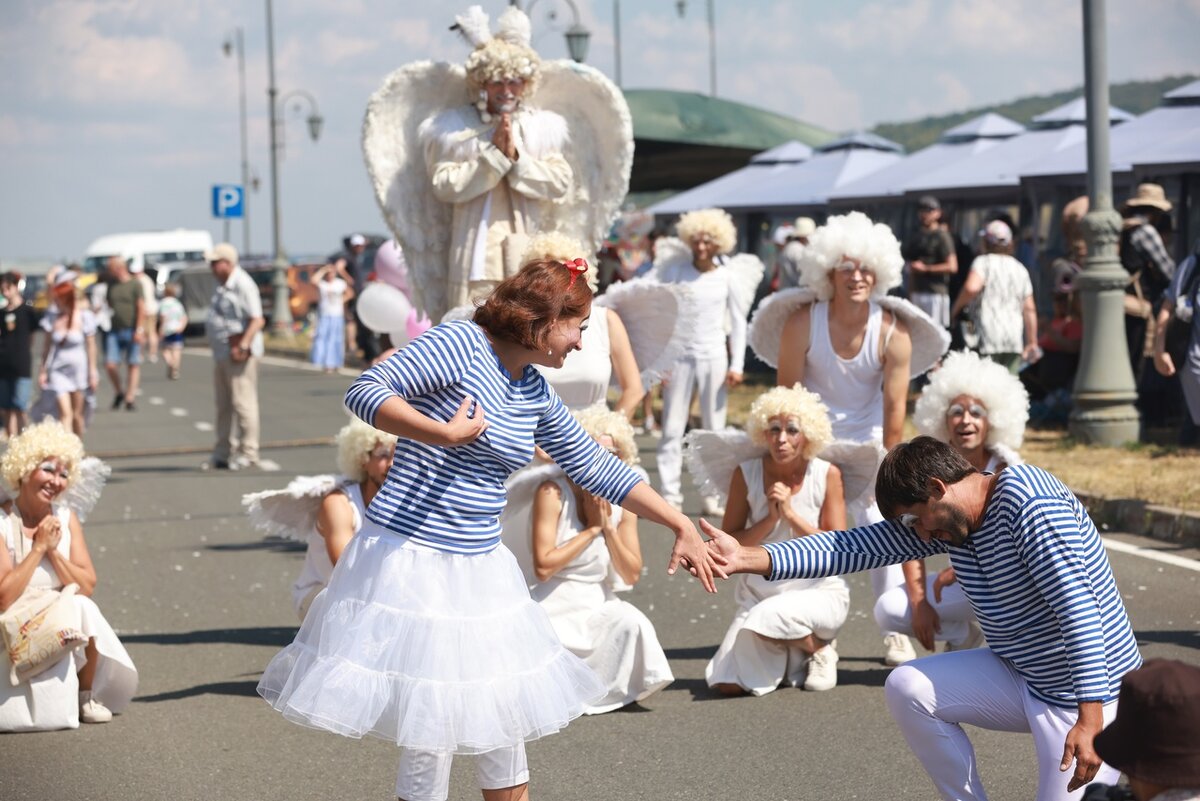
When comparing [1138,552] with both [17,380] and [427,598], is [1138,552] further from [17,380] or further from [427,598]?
[17,380]

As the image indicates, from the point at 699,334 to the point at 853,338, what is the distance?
4120mm

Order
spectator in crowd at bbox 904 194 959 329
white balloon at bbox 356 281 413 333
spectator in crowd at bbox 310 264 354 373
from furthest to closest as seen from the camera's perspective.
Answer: spectator in crowd at bbox 310 264 354 373 → spectator in crowd at bbox 904 194 959 329 → white balloon at bbox 356 281 413 333

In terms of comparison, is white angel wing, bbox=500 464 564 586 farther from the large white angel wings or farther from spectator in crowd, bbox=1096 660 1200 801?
spectator in crowd, bbox=1096 660 1200 801

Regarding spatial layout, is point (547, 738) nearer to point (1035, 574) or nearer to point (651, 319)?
point (651, 319)

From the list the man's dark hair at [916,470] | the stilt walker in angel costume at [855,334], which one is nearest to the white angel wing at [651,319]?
the stilt walker in angel costume at [855,334]

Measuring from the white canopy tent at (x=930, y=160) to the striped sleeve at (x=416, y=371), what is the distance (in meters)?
18.7

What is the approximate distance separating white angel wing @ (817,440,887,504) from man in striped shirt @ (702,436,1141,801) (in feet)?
8.22

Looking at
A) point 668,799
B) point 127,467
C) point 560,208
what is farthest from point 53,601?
point 127,467

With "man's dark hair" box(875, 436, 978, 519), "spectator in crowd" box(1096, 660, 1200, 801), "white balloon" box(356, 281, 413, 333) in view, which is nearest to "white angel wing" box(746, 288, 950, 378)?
"white balloon" box(356, 281, 413, 333)

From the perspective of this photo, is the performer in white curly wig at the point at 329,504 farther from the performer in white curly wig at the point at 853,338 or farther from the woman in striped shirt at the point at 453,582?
the woman in striped shirt at the point at 453,582

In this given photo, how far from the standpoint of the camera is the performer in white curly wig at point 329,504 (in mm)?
7227

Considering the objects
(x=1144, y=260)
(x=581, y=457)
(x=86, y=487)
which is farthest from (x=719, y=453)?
(x=1144, y=260)

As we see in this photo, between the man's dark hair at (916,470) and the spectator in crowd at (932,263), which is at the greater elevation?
the spectator in crowd at (932,263)

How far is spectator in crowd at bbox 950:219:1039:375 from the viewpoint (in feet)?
46.8
